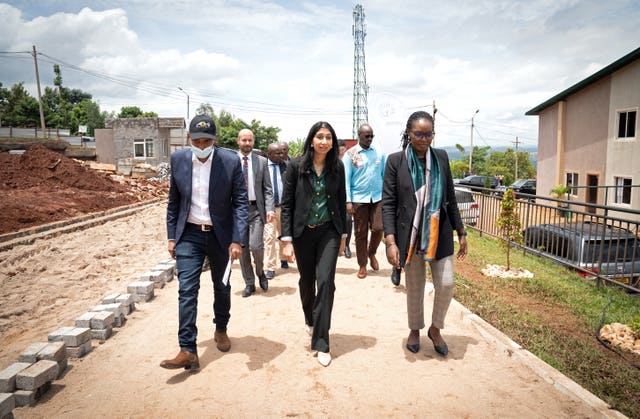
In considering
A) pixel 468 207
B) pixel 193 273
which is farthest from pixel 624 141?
pixel 193 273

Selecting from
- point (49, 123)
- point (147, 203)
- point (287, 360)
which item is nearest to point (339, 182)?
point (287, 360)

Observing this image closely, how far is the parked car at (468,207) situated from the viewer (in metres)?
12.9

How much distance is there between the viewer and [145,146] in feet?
113

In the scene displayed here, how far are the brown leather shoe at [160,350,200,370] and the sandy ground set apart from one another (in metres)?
0.08

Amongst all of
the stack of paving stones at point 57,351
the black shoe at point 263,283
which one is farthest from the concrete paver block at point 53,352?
the black shoe at point 263,283

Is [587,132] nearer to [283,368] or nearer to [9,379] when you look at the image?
[283,368]

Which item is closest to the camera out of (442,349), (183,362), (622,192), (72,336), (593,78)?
(183,362)

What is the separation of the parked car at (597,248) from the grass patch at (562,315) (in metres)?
0.28

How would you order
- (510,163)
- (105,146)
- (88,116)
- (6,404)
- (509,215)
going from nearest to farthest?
1. (6,404)
2. (509,215)
3. (105,146)
4. (510,163)
5. (88,116)

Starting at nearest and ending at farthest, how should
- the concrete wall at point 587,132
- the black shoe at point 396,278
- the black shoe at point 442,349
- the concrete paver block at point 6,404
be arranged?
the concrete paver block at point 6,404 < the black shoe at point 442,349 < the black shoe at point 396,278 < the concrete wall at point 587,132

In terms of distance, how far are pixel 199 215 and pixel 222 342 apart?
130cm

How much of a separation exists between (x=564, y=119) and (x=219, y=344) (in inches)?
921

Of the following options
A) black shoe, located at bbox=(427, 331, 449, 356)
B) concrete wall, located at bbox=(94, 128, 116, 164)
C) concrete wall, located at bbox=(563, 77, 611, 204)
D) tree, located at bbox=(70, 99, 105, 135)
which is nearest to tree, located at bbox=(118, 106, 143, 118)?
tree, located at bbox=(70, 99, 105, 135)

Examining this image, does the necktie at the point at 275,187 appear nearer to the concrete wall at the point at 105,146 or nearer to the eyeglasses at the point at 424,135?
the eyeglasses at the point at 424,135
